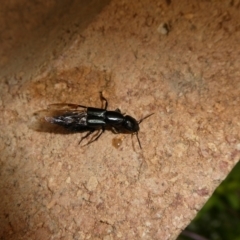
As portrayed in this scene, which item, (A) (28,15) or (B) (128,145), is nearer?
(B) (128,145)

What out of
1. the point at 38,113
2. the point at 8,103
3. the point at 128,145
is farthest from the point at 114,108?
the point at 8,103

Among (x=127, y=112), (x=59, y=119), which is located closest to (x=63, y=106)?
(x=59, y=119)

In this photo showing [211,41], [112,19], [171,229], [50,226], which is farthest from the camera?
[112,19]

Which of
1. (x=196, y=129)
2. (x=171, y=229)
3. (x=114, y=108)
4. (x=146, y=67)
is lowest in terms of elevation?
(x=171, y=229)

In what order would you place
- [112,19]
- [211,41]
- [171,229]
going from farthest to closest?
1. [112,19]
2. [211,41]
3. [171,229]

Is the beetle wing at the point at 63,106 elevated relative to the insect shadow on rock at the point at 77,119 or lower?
elevated

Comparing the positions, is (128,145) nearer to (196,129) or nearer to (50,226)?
(196,129)

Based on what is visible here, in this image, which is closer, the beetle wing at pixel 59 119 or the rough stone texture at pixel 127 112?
the rough stone texture at pixel 127 112

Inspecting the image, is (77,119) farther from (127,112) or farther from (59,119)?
(127,112)
